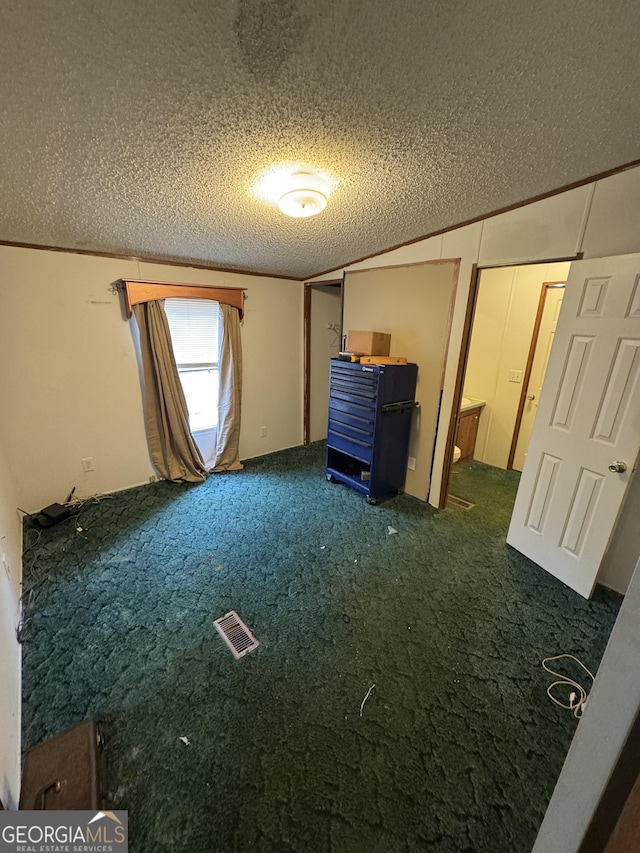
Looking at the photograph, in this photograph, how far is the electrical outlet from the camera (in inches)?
110

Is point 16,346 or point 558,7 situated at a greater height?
point 558,7

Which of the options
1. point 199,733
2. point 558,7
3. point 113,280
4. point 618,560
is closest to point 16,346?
point 113,280

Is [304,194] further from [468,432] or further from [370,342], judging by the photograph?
[468,432]

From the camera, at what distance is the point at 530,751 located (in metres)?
1.22

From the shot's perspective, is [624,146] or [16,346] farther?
[16,346]

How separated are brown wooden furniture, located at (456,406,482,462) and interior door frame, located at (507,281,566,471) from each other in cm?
38

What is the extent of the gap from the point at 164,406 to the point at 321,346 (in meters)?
2.06

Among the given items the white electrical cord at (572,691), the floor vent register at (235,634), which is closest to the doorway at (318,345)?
the floor vent register at (235,634)

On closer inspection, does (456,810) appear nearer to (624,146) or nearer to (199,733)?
(199,733)

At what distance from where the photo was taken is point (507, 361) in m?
3.43

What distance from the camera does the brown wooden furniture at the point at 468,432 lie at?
11.6 feet

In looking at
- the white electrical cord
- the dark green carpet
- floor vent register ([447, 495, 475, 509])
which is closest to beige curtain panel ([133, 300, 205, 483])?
the dark green carpet

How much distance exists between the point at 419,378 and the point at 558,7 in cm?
208

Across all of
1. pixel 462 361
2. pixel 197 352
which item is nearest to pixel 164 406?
pixel 197 352
